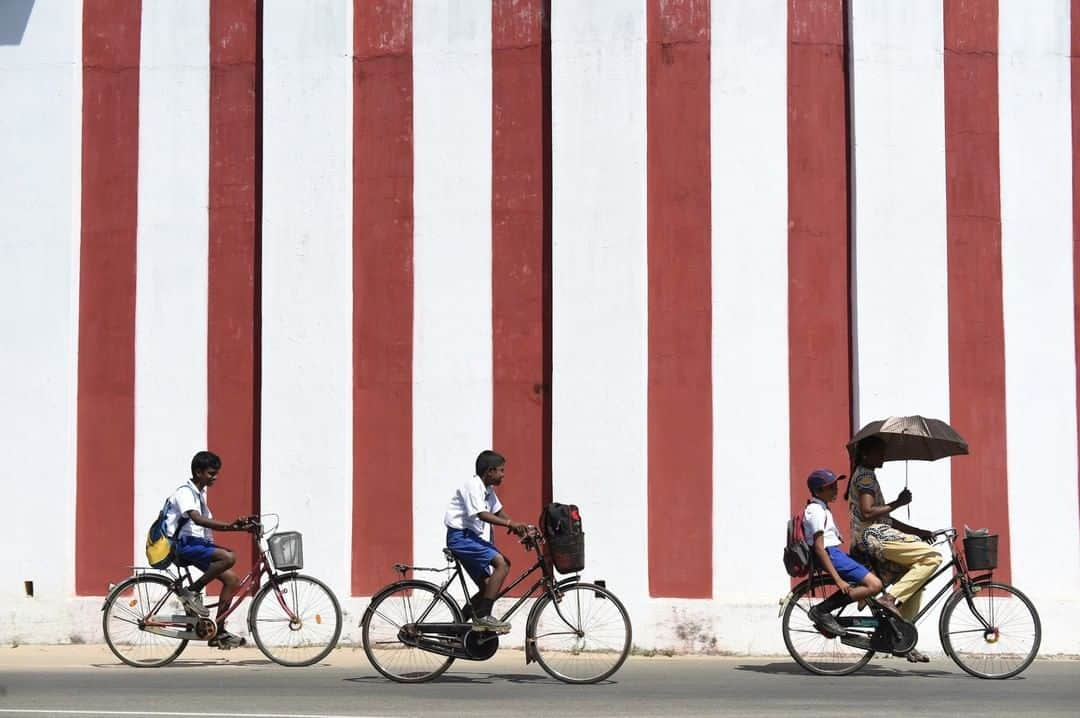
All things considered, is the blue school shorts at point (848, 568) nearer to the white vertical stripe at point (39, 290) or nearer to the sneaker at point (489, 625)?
the sneaker at point (489, 625)

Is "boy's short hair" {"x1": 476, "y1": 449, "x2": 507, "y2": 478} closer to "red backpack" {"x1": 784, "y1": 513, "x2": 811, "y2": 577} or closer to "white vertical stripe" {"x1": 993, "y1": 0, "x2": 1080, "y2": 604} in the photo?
"red backpack" {"x1": 784, "y1": 513, "x2": 811, "y2": 577}

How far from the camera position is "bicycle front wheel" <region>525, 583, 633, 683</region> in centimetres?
1000

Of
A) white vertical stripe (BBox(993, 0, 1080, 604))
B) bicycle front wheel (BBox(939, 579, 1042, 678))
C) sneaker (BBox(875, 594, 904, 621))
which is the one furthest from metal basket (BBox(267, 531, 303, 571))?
white vertical stripe (BBox(993, 0, 1080, 604))

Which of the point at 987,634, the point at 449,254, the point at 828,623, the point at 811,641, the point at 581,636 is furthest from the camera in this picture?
the point at 449,254

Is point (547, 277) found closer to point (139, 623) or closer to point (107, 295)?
point (107, 295)

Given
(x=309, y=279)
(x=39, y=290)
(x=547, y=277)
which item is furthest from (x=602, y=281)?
(x=39, y=290)

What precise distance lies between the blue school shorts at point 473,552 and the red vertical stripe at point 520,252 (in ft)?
8.09

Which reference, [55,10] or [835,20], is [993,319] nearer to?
[835,20]

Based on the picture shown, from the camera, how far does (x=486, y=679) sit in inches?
412

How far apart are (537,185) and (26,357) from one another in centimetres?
458

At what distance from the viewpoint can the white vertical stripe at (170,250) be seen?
1305cm

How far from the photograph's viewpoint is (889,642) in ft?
34.2

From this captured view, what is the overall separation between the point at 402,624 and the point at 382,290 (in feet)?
12.0

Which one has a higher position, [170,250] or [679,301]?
[170,250]
